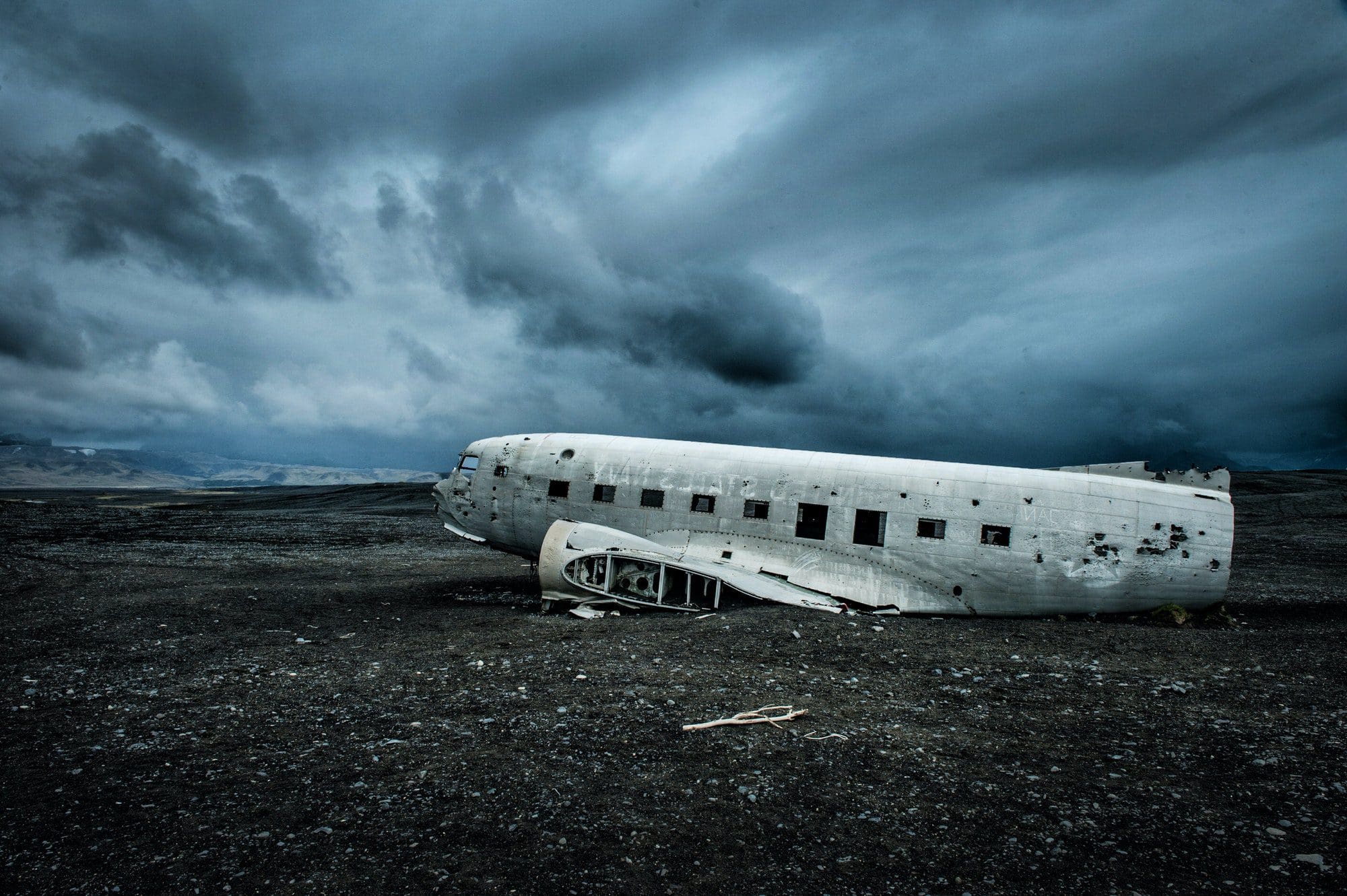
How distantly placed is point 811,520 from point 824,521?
1.00 feet

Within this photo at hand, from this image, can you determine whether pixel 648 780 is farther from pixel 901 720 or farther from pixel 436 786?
pixel 901 720

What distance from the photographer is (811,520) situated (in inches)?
565

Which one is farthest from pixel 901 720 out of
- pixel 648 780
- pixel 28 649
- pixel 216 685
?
pixel 28 649

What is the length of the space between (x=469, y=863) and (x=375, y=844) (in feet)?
2.97

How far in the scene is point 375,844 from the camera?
491 cm

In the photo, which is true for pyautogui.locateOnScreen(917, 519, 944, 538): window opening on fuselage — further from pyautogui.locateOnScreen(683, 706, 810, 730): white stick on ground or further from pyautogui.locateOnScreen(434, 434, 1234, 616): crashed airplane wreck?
pyautogui.locateOnScreen(683, 706, 810, 730): white stick on ground

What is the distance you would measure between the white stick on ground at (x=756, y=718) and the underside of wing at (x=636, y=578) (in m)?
5.22

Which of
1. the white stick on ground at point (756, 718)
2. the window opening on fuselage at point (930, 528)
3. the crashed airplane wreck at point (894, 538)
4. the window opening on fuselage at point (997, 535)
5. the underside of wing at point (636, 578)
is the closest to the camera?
the white stick on ground at point (756, 718)

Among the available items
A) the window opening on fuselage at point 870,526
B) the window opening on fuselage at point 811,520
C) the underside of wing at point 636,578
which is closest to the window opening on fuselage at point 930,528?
the window opening on fuselage at point 870,526

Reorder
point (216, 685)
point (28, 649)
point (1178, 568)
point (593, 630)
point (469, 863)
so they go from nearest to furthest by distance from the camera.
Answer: point (469, 863), point (216, 685), point (28, 649), point (593, 630), point (1178, 568)

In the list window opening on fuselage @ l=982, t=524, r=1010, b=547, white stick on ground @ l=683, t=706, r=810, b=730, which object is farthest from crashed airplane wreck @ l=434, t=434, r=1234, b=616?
white stick on ground @ l=683, t=706, r=810, b=730

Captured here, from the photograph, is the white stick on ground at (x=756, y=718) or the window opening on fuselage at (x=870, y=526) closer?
the white stick on ground at (x=756, y=718)

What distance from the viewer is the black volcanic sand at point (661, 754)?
185 inches

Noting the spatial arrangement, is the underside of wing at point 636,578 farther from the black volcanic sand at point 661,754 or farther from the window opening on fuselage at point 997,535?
the window opening on fuselage at point 997,535
